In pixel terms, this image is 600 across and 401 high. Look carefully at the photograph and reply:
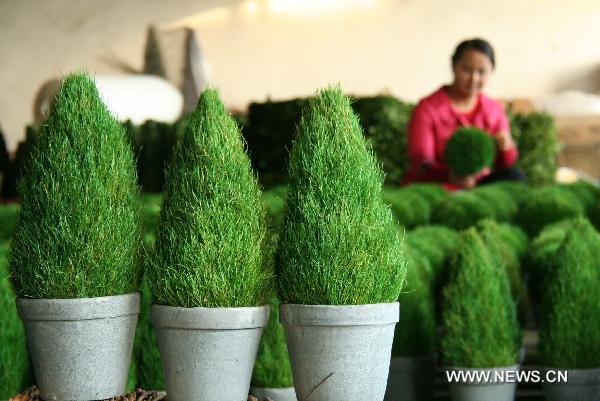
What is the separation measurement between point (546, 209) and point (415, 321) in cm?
102

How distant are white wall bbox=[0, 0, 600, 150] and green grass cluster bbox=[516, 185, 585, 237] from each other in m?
6.95

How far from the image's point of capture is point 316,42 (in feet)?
34.4

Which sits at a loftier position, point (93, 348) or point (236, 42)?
point (236, 42)

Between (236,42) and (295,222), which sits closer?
(295,222)

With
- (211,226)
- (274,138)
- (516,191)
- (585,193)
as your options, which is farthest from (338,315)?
(274,138)

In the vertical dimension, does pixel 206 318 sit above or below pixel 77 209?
below

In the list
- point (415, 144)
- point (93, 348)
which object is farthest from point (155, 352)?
point (415, 144)

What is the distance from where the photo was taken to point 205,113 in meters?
1.93

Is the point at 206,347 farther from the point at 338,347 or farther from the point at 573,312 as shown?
the point at 573,312

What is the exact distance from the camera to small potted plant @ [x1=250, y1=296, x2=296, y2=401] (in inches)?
92.4

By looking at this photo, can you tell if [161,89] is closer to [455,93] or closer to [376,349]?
[455,93]

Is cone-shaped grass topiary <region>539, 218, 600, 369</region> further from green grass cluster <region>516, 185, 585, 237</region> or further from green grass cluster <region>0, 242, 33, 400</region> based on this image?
green grass cluster <region>0, 242, 33, 400</region>

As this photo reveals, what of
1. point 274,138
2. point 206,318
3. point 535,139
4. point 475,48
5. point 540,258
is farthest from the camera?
point 535,139

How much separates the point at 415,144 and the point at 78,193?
10.0 feet
